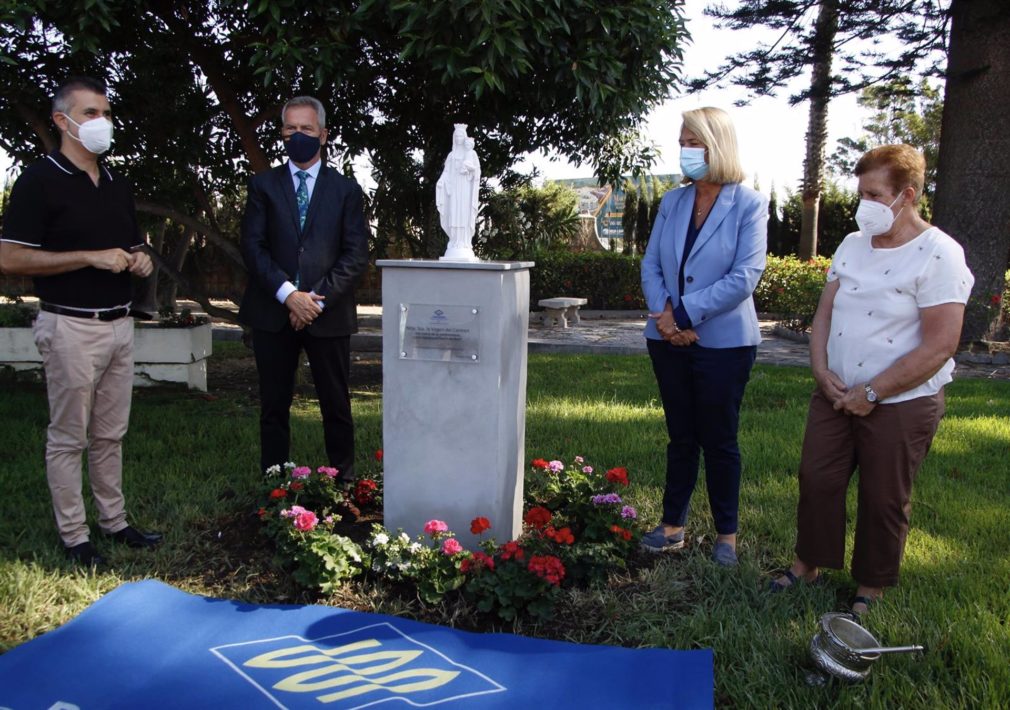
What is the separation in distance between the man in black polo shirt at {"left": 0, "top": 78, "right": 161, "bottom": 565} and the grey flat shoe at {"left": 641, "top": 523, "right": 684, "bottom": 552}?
8.16 ft

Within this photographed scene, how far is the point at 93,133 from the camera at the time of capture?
3.33 metres

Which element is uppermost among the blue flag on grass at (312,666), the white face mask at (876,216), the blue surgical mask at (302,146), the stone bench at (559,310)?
the blue surgical mask at (302,146)

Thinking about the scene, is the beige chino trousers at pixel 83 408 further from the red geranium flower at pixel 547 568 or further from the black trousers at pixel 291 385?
the red geranium flower at pixel 547 568

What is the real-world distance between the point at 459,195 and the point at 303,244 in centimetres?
83

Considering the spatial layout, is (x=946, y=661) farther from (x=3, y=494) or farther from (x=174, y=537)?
(x=3, y=494)

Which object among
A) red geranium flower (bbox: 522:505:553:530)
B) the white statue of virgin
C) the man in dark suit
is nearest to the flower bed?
red geranium flower (bbox: 522:505:553:530)

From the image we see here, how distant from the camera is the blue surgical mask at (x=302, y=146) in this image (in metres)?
3.90

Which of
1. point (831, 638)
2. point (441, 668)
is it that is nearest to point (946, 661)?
point (831, 638)

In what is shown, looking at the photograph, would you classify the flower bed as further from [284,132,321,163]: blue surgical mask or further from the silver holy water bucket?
[284,132,321,163]: blue surgical mask

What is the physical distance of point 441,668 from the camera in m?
2.74

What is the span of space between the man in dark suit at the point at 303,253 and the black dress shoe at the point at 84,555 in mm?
1054

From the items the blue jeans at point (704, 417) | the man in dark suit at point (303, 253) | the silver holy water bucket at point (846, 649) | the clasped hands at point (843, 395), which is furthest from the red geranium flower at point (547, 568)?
the man in dark suit at point (303, 253)

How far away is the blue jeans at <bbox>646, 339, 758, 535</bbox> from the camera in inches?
136

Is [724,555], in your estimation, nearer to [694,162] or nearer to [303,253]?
[694,162]
